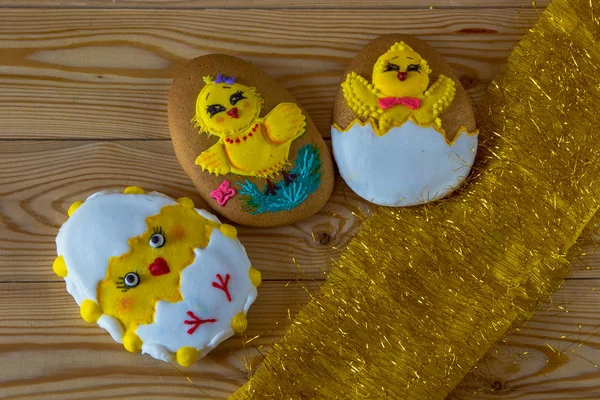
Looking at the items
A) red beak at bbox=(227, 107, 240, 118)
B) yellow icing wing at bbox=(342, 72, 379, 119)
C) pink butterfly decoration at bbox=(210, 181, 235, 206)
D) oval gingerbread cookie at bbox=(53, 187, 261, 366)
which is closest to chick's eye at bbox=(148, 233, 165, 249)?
oval gingerbread cookie at bbox=(53, 187, 261, 366)

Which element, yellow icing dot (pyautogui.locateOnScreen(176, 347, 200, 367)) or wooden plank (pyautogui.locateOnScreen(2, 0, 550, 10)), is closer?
yellow icing dot (pyautogui.locateOnScreen(176, 347, 200, 367))

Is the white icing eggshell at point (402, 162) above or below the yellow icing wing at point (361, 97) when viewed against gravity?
below

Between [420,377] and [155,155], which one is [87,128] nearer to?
[155,155]

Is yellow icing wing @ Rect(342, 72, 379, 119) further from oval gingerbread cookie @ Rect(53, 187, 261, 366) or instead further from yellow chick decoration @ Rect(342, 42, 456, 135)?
oval gingerbread cookie @ Rect(53, 187, 261, 366)

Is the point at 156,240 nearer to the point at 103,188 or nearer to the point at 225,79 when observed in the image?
the point at 103,188

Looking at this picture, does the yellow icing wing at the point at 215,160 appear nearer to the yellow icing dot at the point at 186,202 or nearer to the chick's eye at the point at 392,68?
the yellow icing dot at the point at 186,202

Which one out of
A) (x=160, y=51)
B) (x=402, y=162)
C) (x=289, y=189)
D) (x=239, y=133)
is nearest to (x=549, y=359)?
(x=402, y=162)

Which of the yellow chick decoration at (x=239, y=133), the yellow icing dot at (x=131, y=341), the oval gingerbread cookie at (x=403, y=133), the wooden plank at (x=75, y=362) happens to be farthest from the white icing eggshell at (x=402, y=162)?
the yellow icing dot at (x=131, y=341)

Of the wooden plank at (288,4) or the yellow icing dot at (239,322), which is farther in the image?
the wooden plank at (288,4)
